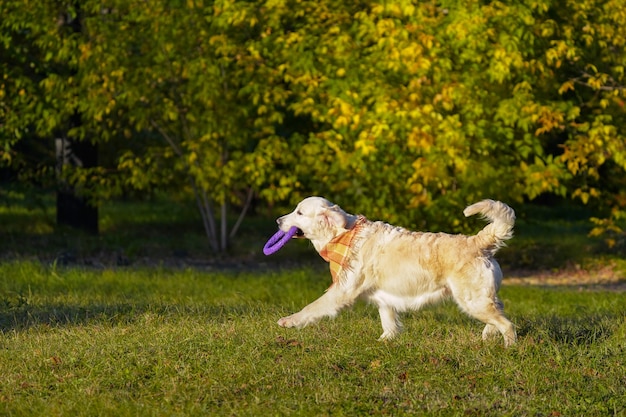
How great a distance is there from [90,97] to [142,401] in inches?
383

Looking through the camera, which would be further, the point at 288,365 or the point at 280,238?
the point at 280,238

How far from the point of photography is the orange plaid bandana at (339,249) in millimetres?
7805

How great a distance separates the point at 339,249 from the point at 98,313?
2477mm

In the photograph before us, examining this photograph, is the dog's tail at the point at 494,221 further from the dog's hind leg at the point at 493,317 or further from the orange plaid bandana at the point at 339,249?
the orange plaid bandana at the point at 339,249

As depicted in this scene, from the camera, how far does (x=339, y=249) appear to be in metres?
7.86

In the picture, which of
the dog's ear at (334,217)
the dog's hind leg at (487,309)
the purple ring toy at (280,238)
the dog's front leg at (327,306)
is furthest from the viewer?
the purple ring toy at (280,238)

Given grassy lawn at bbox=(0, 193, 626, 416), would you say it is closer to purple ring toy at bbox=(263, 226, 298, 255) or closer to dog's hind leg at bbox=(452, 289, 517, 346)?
dog's hind leg at bbox=(452, 289, 517, 346)

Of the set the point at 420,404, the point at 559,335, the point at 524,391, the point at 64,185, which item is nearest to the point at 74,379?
the point at 420,404

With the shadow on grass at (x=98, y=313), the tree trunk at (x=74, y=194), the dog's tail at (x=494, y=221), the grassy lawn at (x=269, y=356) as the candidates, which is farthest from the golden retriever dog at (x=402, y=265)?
the tree trunk at (x=74, y=194)

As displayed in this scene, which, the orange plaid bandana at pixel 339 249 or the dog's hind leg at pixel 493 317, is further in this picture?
the orange plaid bandana at pixel 339 249

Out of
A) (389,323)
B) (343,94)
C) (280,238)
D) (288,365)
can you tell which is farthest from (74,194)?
(288,365)

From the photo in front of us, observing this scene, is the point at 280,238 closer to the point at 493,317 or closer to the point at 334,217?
the point at 334,217

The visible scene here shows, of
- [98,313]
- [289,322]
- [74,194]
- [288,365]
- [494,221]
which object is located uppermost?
[494,221]

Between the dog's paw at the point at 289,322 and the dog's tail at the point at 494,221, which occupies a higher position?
the dog's tail at the point at 494,221
